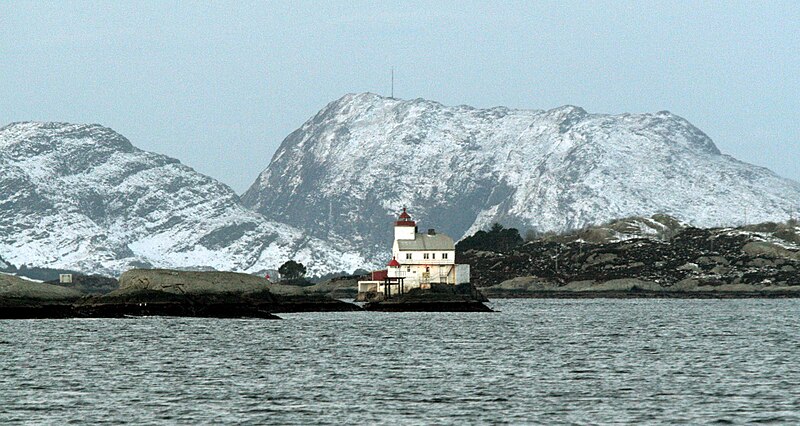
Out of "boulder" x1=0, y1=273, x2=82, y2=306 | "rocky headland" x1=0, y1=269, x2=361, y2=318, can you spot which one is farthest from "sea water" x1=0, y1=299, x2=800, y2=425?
"rocky headland" x1=0, y1=269, x2=361, y2=318

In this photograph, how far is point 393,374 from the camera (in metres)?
85.7

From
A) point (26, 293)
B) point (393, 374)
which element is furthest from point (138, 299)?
point (393, 374)

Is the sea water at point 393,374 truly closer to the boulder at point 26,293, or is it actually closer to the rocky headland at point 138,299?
the boulder at point 26,293

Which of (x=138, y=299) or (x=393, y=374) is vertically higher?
(x=138, y=299)

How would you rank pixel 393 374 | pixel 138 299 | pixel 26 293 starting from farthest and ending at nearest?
pixel 138 299, pixel 26 293, pixel 393 374

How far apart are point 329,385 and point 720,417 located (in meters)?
23.9

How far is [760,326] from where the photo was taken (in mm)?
151875

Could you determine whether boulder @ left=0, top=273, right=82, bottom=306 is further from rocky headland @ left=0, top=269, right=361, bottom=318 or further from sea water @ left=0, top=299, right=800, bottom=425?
sea water @ left=0, top=299, right=800, bottom=425

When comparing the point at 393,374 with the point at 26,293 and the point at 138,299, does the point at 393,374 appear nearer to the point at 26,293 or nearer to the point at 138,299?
the point at 138,299

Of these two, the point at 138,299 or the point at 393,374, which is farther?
the point at 138,299

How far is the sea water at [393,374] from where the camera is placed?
6519 cm

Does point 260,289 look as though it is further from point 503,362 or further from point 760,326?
point 503,362

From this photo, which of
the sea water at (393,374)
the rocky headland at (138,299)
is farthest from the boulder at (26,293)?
the sea water at (393,374)

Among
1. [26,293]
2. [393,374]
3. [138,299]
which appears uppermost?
[26,293]
